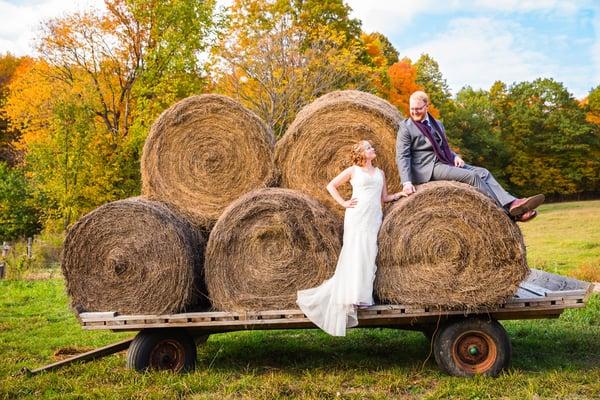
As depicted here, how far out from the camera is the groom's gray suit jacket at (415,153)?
19.6 ft

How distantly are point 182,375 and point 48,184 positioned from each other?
1419 centimetres

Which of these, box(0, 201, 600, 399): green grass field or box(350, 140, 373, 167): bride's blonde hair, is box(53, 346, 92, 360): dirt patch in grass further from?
box(350, 140, 373, 167): bride's blonde hair

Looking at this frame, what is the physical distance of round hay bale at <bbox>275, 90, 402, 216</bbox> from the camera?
628cm

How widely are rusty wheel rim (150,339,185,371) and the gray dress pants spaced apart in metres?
3.00

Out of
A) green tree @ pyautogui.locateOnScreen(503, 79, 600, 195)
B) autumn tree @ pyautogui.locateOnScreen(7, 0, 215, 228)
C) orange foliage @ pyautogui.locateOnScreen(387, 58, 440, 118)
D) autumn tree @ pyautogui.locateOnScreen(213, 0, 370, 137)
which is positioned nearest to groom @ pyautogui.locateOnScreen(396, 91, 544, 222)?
autumn tree @ pyautogui.locateOnScreen(213, 0, 370, 137)

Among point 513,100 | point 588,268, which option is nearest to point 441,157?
point 588,268

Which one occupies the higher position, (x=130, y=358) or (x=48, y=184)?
(x=48, y=184)

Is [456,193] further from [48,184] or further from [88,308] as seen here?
[48,184]

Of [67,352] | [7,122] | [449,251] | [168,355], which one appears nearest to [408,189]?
[449,251]

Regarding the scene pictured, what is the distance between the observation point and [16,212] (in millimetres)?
24688

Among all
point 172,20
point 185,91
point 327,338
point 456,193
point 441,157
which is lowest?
point 327,338

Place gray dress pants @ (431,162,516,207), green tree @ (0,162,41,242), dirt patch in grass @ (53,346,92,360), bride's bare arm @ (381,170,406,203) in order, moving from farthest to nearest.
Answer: green tree @ (0,162,41,242) < dirt patch in grass @ (53,346,92,360) < bride's bare arm @ (381,170,406,203) < gray dress pants @ (431,162,516,207)

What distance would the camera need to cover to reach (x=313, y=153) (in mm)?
6336

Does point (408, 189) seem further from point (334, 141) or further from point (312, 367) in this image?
point (312, 367)
